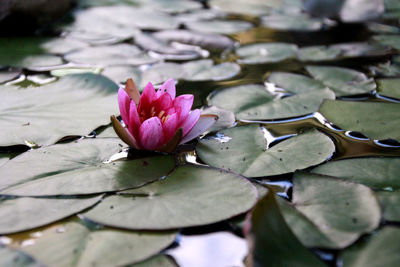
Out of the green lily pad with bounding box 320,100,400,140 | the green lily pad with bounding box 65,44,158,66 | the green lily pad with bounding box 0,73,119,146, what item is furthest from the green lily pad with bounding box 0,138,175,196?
the green lily pad with bounding box 65,44,158,66

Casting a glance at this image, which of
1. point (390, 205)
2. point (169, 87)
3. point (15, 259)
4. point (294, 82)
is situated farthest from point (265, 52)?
point (15, 259)

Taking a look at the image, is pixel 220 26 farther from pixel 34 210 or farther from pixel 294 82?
pixel 34 210

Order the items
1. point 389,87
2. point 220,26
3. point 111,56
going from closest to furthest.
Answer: point 389,87
point 111,56
point 220,26

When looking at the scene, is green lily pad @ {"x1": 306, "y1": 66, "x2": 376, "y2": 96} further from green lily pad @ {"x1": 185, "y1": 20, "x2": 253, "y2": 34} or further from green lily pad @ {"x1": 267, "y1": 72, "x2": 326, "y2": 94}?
green lily pad @ {"x1": 185, "y1": 20, "x2": 253, "y2": 34}

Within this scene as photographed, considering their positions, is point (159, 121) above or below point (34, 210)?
above

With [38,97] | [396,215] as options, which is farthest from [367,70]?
[38,97]

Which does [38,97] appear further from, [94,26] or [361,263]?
[361,263]
